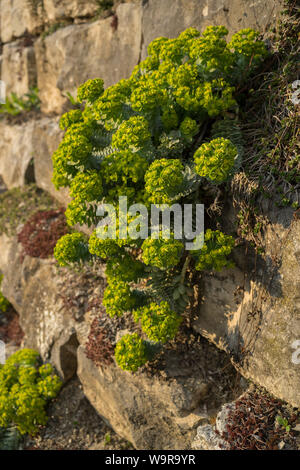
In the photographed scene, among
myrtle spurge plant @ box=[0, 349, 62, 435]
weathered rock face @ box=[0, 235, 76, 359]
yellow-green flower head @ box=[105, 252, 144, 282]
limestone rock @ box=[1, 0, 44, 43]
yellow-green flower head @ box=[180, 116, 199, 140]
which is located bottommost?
myrtle spurge plant @ box=[0, 349, 62, 435]

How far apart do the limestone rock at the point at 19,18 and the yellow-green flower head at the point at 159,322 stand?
23.2ft

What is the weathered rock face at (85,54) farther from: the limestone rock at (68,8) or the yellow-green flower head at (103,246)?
the yellow-green flower head at (103,246)

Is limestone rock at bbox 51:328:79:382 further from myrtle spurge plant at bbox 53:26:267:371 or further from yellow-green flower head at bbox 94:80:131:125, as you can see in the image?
yellow-green flower head at bbox 94:80:131:125

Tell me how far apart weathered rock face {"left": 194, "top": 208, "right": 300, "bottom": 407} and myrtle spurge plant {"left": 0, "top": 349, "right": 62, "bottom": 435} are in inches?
106

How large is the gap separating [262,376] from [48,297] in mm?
3659

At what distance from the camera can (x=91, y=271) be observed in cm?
596

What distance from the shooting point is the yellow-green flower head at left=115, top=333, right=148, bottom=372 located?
3822 millimetres

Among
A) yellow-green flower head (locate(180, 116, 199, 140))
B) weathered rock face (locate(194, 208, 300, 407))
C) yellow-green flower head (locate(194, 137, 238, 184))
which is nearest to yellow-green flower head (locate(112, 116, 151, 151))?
yellow-green flower head (locate(180, 116, 199, 140))

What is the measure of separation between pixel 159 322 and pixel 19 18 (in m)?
8.19

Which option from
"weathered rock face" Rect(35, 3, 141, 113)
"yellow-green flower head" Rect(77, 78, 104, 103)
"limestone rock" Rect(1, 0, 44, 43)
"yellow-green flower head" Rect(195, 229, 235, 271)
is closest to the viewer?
"yellow-green flower head" Rect(195, 229, 235, 271)

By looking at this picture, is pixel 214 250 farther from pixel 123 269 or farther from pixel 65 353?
pixel 65 353

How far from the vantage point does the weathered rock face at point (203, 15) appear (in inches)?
166
